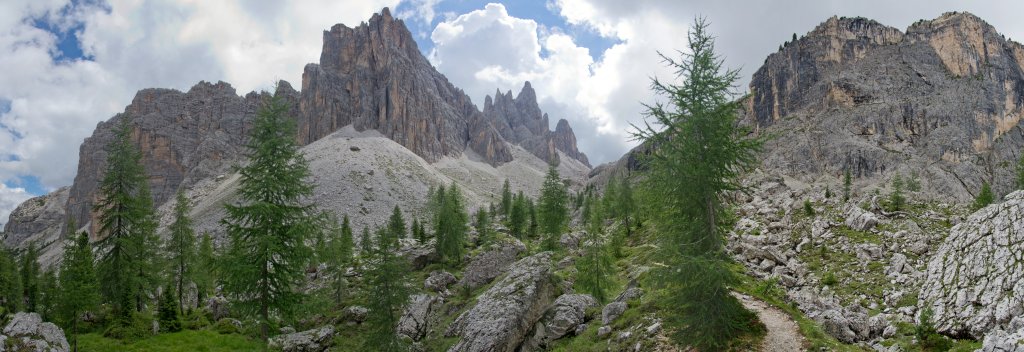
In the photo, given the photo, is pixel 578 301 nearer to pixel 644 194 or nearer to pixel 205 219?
pixel 644 194

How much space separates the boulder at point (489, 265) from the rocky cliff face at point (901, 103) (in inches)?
4437

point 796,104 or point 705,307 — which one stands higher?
point 796,104

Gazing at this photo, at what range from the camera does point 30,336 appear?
21.5 m

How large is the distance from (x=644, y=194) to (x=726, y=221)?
9.79ft

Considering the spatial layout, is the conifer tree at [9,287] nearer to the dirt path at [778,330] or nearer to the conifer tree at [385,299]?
the conifer tree at [385,299]

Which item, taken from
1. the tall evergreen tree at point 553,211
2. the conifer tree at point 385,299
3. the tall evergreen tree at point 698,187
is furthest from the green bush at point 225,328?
the tall evergreen tree at point 698,187

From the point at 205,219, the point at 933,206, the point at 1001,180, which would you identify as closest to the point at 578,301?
the point at 933,206

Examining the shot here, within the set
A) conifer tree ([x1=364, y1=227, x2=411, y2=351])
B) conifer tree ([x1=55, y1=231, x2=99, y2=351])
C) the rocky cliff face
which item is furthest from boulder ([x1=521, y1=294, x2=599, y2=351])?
the rocky cliff face

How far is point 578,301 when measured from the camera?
26.3 meters

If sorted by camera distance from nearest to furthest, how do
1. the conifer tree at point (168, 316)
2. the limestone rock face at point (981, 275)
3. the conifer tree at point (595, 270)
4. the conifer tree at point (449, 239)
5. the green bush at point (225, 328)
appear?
the limestone rock face at point (981, 275), the conifer tree at point (595, 270), the conifer tree at point (168, 316), the green bush at point (225, 328), the conifer tree at point (449, 239)

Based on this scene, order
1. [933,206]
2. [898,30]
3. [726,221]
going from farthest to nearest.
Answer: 1. [898,30]
2. [933,206]
3. [726,221]

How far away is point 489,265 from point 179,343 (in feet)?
79.4

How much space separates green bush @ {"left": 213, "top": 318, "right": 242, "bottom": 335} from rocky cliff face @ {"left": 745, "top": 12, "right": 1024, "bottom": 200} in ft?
447

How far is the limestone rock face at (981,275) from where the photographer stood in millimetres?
14352
